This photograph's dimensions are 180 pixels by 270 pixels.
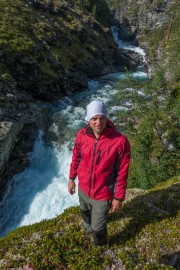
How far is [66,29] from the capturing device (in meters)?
67.1

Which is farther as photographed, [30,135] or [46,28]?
[46,28]

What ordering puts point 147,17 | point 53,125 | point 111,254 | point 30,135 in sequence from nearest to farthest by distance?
1. point 111,254
2. point 30,135
3. point 53,125
4. point 147,17

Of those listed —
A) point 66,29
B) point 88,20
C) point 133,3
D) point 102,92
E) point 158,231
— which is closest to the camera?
point 158,231

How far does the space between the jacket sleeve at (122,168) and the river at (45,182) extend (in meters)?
16.6

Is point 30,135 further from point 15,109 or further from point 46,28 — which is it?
point 46,28

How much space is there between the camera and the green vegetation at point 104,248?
21.1 ft

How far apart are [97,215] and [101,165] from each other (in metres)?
1.35

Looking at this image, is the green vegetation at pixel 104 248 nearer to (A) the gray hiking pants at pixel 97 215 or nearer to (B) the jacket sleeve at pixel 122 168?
(A) the gray hiking pants at pixel 97 215

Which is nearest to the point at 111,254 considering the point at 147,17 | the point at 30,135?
the point at 30,135

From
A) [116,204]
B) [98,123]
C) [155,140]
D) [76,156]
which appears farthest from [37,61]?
[116,204]

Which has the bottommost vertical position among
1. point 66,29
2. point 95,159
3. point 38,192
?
point 38,192

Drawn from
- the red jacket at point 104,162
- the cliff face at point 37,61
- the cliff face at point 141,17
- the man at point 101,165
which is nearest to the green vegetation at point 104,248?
the man at point 101,165

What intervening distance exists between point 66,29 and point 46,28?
9.56 metres

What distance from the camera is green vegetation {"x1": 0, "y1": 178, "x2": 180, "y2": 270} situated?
6.43m
